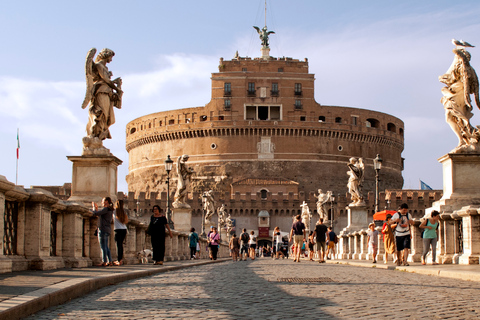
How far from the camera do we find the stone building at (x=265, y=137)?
72188 mm

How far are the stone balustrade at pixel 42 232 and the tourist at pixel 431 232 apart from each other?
4685 mm

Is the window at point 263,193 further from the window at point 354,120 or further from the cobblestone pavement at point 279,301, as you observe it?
the cobblestone pavement at point 279,301

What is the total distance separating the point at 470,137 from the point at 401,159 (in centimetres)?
7386

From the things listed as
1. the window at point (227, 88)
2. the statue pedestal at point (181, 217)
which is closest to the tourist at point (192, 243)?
the statue pedestal at point (181, 217)

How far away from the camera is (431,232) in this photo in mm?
10531

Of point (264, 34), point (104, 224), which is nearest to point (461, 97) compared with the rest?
point (104, 224)

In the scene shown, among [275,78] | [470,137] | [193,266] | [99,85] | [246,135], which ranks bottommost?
[193,266]

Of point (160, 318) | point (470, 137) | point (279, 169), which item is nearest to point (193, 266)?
point (470, 137)

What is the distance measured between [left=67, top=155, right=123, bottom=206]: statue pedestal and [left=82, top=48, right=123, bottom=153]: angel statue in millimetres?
273

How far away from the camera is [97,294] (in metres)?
5.93

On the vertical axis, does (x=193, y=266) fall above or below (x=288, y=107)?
below

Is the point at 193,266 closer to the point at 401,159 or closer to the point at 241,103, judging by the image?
the point at 241,103

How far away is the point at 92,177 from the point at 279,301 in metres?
5.17

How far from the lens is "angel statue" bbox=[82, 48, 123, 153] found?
33.4 ft
